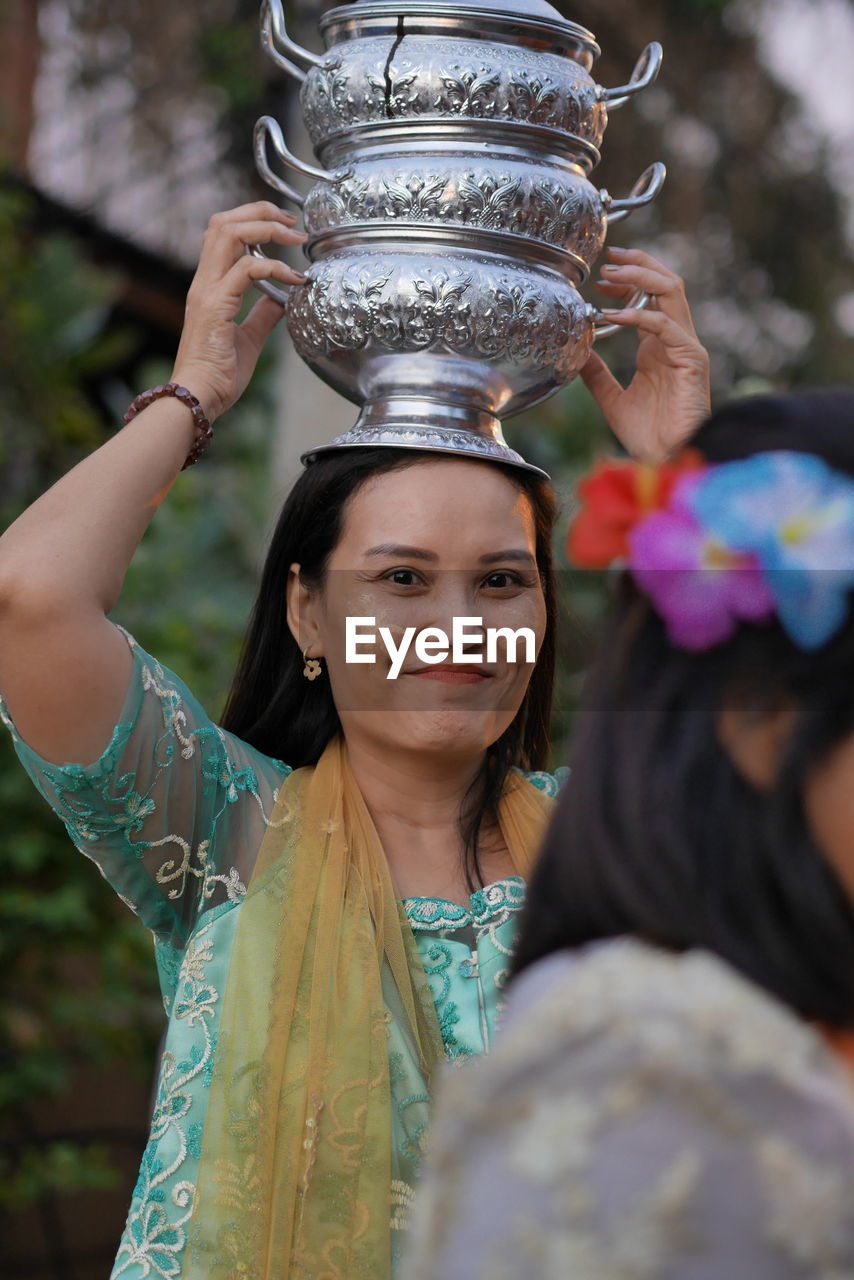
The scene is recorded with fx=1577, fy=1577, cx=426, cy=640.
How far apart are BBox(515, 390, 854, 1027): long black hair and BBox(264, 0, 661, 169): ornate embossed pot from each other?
43.2 inches

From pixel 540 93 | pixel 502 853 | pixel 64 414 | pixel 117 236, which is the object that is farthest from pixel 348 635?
pixel 117 236

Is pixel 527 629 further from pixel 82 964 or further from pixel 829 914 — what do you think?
pixel 82 964

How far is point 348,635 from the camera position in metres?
2.06

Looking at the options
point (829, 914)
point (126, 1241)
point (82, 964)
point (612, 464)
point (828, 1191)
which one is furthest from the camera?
point (82, 964)

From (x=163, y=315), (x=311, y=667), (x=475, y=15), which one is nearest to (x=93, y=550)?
(x=311, y=667)

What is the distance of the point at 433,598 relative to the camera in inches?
79.7

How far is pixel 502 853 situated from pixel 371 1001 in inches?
14.9

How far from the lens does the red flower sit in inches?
41.7

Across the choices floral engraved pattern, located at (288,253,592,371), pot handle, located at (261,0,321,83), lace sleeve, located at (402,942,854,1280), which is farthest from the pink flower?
pot handle, located at (261,0,321,83)

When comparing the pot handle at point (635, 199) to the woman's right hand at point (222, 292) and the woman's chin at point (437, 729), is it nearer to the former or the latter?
the woman's right hand at point (222, 292)

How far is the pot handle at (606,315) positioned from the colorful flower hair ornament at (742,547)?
1.18 metres

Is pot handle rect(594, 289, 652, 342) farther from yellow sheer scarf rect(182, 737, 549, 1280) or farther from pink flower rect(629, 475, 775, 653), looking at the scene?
pink flower rect(629, 475, 775, 653)

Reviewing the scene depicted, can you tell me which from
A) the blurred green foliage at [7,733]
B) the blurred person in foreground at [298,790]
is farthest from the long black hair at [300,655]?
the blurred green foliage at [7,733]

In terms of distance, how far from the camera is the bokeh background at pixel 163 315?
4422 millimetres
